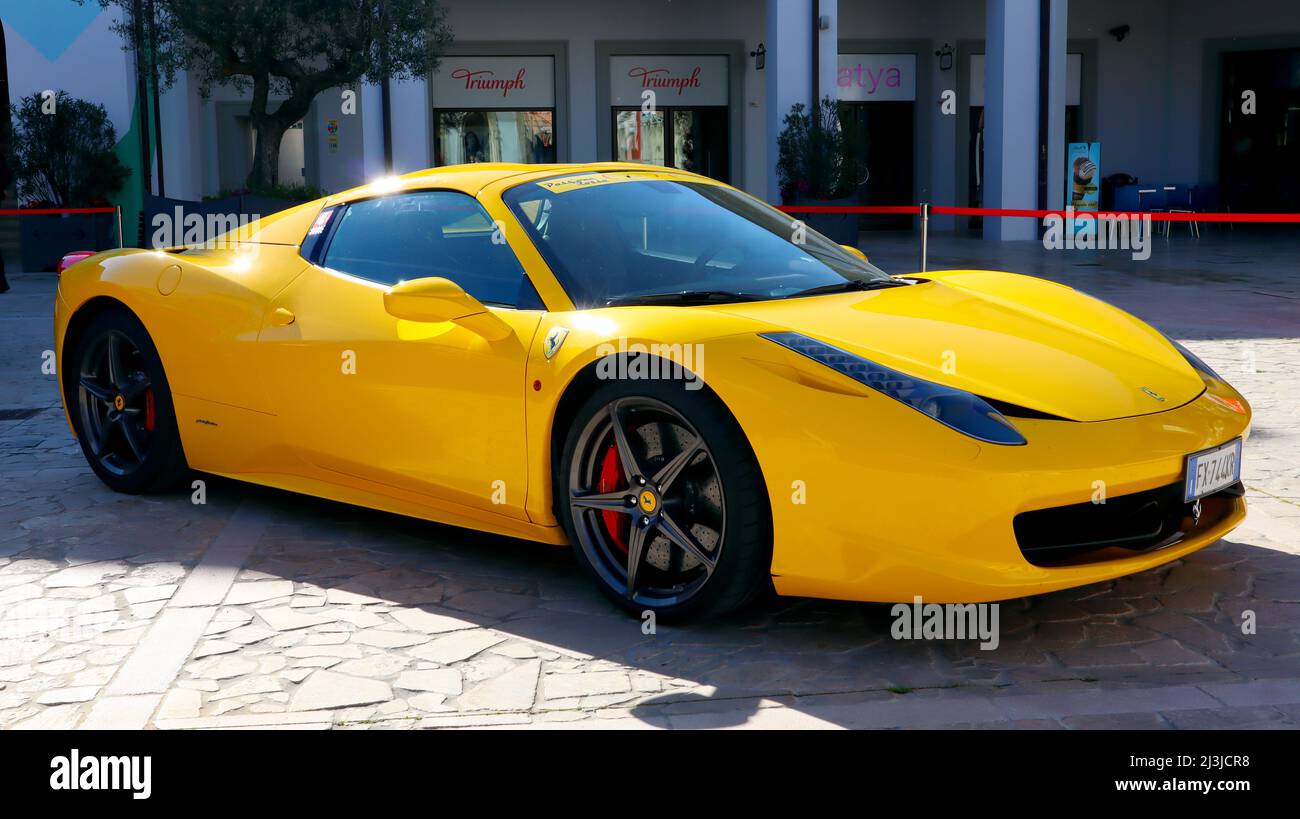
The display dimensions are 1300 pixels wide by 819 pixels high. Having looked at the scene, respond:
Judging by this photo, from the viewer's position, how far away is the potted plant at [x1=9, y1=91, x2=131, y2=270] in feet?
56.5

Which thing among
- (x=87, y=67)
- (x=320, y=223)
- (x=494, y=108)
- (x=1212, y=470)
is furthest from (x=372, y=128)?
(x=1212, y=470)

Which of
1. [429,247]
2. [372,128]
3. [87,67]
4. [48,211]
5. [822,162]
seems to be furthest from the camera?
[372,128]

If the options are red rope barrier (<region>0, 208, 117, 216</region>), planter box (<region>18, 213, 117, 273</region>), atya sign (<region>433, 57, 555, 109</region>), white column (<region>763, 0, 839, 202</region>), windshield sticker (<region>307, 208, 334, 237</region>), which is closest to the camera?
windshield sticker (<region>307, 208, 334, 237</region>)

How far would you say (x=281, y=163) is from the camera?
24.5 metres

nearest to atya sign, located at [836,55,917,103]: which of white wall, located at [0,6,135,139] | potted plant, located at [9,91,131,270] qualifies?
white wall, located at [0,6,135,139]

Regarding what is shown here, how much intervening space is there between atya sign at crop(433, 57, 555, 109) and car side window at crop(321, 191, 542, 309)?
2152 cm

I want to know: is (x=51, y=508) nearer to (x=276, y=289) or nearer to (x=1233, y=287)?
(x=276, y=289)

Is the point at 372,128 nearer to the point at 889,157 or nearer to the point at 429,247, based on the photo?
the point at 889,157

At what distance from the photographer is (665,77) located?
25984 mm

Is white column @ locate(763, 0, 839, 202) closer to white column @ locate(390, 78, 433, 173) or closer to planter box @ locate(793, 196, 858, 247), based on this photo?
planter box @ locate(793, 196, 858, 247)

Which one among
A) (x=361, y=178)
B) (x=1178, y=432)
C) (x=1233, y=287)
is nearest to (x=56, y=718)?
(x=1178, y=432)

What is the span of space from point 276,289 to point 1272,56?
25.8 metres

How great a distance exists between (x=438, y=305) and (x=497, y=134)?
22520 mm

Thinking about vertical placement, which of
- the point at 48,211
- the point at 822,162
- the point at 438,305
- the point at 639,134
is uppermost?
the point at 639,134
